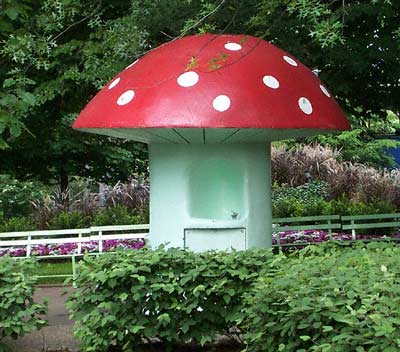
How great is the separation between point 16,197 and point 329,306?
1300 centimetres

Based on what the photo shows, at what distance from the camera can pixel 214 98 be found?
22.2 feet

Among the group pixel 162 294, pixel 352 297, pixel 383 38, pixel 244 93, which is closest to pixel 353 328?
pixel 352 297

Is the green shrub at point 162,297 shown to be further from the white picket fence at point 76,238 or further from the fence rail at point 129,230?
the fence rail at point 129,230

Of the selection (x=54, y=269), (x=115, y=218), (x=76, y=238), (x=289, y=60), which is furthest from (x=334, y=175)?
A: (x=289, y=60)

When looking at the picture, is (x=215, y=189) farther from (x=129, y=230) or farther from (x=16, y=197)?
(x=16, y=197)

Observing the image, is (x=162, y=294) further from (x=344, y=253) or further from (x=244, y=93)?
(x=244, y=93)

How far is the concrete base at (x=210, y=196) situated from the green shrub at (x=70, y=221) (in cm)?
697

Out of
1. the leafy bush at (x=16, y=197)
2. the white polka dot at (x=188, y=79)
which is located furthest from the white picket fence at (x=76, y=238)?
the leafy bush at (x=16, y=197)

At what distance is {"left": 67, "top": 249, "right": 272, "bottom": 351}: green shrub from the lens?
5.77 meters

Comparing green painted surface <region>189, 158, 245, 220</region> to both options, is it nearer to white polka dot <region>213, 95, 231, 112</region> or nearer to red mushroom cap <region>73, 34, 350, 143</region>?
red mushroom cap <region>73, 34, 350, 143</region>

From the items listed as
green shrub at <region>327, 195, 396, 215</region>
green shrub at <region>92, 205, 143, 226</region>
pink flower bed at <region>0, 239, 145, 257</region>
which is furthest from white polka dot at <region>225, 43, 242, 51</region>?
green shrub at <region>327, 195, 396, 215</region>

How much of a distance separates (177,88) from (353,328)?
348cm

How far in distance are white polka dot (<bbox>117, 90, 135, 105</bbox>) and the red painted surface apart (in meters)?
0.03

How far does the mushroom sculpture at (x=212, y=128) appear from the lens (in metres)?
6.82
